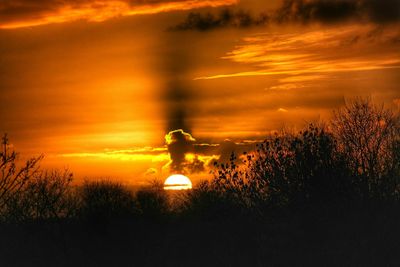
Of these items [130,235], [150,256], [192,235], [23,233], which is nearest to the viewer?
[150,256]

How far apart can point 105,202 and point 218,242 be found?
30.4m

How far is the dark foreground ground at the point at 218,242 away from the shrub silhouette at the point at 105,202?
4.06 meters

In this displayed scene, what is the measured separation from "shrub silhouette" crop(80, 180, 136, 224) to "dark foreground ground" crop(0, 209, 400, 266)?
4.06m

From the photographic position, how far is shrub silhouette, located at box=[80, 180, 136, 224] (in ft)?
203

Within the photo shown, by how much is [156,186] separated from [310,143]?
42.2m

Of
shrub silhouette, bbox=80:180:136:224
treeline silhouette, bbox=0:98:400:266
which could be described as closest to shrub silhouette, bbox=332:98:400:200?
treeline silhouette, bbox=0:98:400:266

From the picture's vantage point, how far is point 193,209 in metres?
59.5

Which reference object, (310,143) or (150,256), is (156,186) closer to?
(150,256)

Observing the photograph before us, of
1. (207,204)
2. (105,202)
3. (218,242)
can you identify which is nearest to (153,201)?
(105,202)

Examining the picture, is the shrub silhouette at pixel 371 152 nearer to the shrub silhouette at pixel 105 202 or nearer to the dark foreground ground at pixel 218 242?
the dark foreground ground at pixel 218 242

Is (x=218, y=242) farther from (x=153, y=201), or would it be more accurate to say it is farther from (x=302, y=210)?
(x=153, y=201)

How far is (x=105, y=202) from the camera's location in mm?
68312

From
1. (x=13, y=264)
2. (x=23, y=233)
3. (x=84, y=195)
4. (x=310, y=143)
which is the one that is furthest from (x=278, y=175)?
(x=84, y=195)

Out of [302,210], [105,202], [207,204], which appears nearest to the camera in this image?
[302,210]
